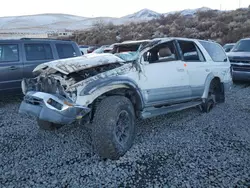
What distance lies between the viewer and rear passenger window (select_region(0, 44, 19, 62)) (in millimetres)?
6012

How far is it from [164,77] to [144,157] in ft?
5.03

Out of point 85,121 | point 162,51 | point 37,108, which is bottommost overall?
point 85,121

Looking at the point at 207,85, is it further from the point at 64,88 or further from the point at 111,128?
the point at 64,88

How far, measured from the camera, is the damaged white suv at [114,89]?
312cm

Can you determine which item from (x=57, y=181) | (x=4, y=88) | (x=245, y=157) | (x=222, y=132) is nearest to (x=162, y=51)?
(x=222, y=132)

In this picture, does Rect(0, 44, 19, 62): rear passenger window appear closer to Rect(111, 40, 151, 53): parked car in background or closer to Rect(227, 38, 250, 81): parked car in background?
Rect(111, 40, 151, 53): parked car in background

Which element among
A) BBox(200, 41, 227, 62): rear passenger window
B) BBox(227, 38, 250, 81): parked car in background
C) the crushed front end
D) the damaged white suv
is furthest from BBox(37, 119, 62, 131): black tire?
BBox(227, 38, 250, 81): parked car in background

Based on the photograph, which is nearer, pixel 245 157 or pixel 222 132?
pixel 245 157

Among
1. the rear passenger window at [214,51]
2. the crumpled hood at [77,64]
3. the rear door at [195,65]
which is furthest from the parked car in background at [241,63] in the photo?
the crumpled hood at [77,64]

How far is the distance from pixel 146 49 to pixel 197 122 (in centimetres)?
202

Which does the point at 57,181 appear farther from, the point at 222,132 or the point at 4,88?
the point at 4,88

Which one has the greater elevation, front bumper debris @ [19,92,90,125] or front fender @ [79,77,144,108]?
front fender @ [79,77,144,108]

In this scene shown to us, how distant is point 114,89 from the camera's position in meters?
3.56

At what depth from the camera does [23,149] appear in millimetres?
3654
